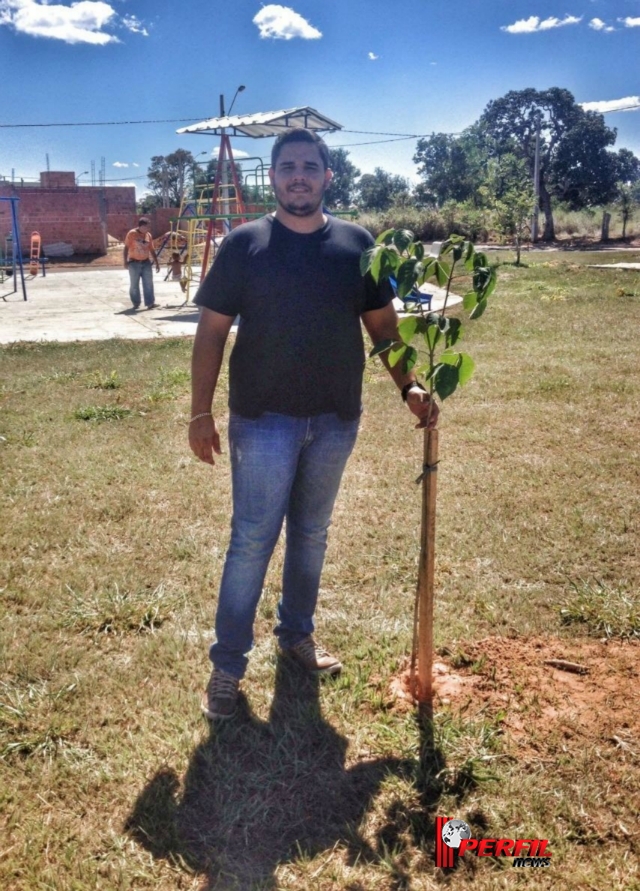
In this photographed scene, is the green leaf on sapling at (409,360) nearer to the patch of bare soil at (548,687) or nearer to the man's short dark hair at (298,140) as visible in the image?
the man's short dark hair at (298,140)

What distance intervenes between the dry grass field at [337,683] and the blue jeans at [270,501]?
0.22 m

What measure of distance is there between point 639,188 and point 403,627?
69.3m

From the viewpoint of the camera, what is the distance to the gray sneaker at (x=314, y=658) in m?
2.82

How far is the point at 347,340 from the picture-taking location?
242 cm

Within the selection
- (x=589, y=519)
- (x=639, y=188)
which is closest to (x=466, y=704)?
(x=589, y=519)

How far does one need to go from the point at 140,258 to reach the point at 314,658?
35.2 ft

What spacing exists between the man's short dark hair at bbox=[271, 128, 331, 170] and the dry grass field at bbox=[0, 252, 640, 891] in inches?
28.3

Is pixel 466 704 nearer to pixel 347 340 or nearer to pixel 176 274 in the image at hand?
pixel 347 340

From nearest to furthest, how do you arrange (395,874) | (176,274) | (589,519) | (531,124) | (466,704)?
(395,874) → (466,704) → (589,519) → (176,274) → (531,124)

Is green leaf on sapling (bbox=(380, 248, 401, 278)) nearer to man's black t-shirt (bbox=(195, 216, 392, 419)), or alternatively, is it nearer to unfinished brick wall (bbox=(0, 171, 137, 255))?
man's black t-shirt (bbox=(195, 216, 392, 419))

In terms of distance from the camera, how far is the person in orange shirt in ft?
39.4

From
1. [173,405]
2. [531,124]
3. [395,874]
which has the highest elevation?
[531,124]

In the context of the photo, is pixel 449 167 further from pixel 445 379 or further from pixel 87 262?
pixel 445 379

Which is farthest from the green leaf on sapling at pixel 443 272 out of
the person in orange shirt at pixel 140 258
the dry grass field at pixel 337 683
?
the person in orange shirt at pixel 140 258
